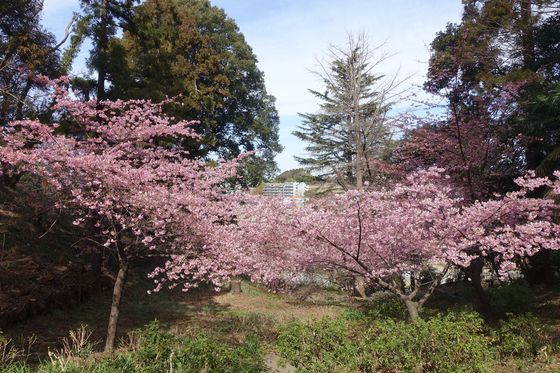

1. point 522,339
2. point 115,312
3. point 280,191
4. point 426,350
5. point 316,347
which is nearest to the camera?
point 426,350

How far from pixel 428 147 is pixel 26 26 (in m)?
12.0

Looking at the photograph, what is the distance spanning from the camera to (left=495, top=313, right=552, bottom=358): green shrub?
7014 mm

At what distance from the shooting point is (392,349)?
6.09 m

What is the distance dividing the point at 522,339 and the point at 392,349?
2.57 meters

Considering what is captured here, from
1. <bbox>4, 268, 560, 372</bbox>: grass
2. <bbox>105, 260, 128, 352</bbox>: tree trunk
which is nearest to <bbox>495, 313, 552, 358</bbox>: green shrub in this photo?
<bbox>4, 268, 560, 372</bbox>: grass

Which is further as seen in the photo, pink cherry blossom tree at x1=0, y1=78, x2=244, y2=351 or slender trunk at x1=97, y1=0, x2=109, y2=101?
slender trunk at x1=97, y1=0, x2=109, y2=101

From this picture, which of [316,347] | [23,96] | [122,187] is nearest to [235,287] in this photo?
[23,96]

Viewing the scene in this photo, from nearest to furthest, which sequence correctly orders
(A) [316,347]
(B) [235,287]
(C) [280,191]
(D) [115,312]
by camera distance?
(A) [316,347] → (D) [115,312] → (C) [280,191] → (B) [235,287]

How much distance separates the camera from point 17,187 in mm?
15469

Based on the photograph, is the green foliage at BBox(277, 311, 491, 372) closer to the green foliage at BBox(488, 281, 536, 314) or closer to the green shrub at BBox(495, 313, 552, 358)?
the green shrub at BBox(495, 313, 552, 358)

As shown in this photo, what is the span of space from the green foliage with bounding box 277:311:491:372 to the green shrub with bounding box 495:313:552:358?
0.63 m

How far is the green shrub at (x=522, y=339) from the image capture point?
7.01m

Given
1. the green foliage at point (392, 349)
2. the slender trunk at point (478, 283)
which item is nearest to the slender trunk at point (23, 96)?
the green foliage at point (392, 349)

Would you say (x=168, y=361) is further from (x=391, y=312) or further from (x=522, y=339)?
(x=391, y=312)
